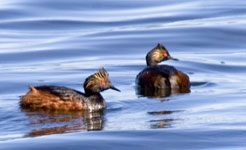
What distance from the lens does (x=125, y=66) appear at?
775 inches

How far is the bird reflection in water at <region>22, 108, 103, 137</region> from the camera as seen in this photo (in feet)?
40.0

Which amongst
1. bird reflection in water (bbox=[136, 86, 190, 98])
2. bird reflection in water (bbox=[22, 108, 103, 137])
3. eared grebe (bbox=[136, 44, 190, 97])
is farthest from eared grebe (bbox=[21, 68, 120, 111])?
eared grebe (bbox=[136, 44, 190, 97])

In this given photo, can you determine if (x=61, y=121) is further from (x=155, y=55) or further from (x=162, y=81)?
(x=155, y=55)

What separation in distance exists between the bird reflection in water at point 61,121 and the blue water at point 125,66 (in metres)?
0.02

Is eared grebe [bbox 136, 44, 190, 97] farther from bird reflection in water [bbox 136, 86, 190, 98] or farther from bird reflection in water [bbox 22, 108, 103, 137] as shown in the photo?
bird reflection in water [bbox 22, 108, 103, 137]

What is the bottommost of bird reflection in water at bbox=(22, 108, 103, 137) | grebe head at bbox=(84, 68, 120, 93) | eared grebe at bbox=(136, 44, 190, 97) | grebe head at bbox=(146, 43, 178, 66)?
bird reflection in water at bbox=(22, 108, 103, 137)

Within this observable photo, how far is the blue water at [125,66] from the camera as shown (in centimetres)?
1172

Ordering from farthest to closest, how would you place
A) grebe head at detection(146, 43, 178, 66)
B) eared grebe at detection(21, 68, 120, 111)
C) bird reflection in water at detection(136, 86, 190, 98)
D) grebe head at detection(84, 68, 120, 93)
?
grebe head at detection(146, 43, 178, 66), bird reflection in water at detection(136, 86, 190, 98), grebe head at detection(84, 68, 120, 93), eared grebe at detection(21, 68, 120, 111)

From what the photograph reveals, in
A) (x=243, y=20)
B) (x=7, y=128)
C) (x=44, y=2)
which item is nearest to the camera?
(x=7, y=128)

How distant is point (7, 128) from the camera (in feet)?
40.4

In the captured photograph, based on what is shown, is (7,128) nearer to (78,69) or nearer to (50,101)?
(50,101)

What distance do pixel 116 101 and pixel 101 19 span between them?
558 inches

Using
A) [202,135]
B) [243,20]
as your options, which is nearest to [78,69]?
[202,135]

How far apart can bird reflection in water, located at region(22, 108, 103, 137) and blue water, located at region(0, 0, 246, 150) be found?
0.02 metres
